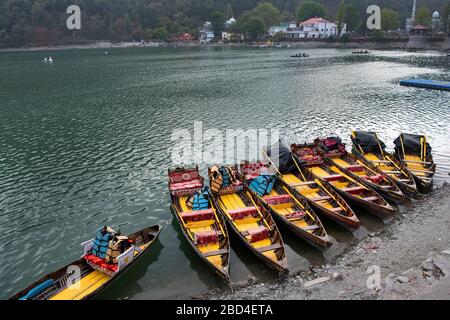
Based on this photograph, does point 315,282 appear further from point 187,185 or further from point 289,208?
point 187,185

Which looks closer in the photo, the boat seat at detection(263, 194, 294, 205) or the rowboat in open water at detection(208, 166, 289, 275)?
the rowboat in open water at detection(208, 166, 289, 275)

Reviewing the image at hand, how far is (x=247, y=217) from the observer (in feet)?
73.3

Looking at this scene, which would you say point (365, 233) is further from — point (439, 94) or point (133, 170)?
point (439, 94)

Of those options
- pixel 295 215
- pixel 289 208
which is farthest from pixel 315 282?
pixel 289 208

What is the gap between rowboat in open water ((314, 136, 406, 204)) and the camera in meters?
25.5

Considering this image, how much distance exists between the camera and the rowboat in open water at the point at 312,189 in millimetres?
22125

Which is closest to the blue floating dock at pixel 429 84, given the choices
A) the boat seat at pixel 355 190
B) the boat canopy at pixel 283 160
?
the boat canopy at pixel 283 160

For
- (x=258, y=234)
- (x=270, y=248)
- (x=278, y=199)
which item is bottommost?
(x=270, y=248)

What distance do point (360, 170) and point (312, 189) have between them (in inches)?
227

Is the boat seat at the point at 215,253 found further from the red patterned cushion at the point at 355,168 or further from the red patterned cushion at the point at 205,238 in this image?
the red patterned cushion at the point at 355,168

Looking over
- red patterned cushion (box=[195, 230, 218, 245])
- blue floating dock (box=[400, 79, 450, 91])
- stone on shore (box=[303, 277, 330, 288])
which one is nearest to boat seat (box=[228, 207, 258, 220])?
red patterned cushion (box=[195, 230, 218, 245])

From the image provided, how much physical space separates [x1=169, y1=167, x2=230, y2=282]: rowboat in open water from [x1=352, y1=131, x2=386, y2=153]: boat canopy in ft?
53.1

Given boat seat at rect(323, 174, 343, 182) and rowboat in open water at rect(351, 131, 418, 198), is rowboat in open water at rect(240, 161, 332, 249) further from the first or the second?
rowboat in open water at rect(351, 131, 418, 198)

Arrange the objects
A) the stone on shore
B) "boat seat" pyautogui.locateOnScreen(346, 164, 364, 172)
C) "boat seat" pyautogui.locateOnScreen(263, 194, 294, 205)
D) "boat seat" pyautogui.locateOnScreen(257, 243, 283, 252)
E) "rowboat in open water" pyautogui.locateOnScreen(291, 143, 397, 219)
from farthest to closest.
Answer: "boat seat" pyautogui.locateOnScreen(346, 164, 364, 172) → "boat seat" pyautogui.locateOnScreen(263, 194, 294, 205) → "rowboat in open water" pyautogui.locateOnScreen(291, 143, 397, 219) → "boat seat" pyautogui.locateOnScreen(257, 243, 283, 252) → the stone on shore
